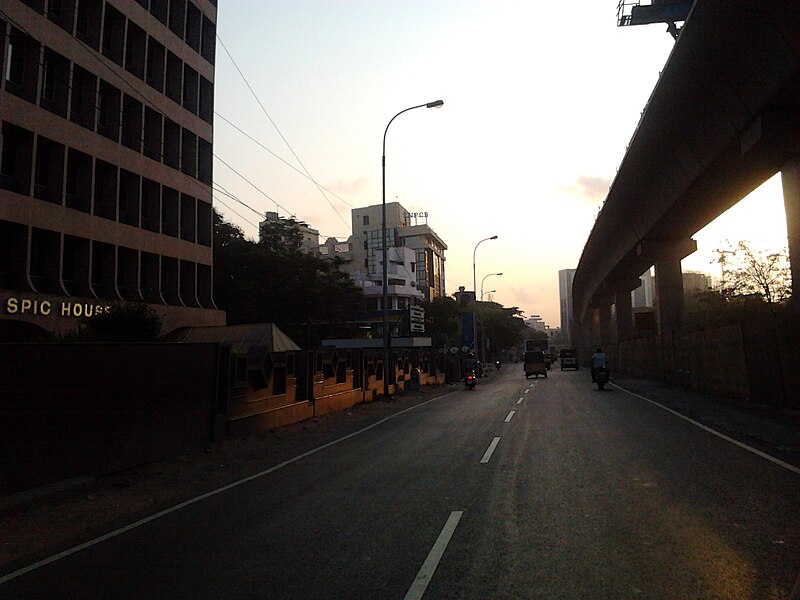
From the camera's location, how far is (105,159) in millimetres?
27125

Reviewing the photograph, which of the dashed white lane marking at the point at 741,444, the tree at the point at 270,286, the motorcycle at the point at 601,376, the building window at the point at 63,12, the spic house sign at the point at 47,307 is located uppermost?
the building window at the point at 63,12

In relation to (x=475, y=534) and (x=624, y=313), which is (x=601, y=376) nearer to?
(x=475, y=534)

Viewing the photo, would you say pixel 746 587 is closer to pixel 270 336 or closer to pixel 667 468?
pixel 667 468

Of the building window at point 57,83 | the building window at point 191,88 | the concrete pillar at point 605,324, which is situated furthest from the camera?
the concrete pillar at point 605,324

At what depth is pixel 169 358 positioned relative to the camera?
1221cm

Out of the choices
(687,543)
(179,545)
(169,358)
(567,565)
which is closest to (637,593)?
(567,565)

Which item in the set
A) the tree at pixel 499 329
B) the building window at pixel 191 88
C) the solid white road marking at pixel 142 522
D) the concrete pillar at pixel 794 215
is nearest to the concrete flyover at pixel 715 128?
the concrete pillar at pixel 794 215

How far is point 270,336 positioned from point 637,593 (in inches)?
1073

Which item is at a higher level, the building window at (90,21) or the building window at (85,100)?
the building window at (90,21)

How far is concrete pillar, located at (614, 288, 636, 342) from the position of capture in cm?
4956

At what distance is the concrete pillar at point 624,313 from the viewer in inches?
1951

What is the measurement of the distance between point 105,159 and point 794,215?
2573 cm

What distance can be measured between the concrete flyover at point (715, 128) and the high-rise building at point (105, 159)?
17.3 m

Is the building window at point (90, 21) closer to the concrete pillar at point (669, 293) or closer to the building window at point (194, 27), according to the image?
the building window at point (194, 27)
